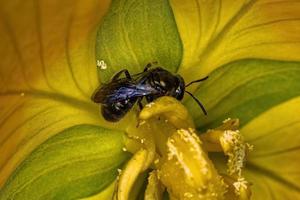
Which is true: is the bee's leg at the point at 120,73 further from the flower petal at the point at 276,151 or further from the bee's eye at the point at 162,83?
the flower petal at the point at 276,151

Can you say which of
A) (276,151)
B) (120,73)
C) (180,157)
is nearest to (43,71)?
(120,73)

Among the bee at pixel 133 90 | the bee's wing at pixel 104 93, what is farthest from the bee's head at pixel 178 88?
the bee's wing at pixel 104 93

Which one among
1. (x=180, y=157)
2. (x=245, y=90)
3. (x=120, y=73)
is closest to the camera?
(x=180, y=157)

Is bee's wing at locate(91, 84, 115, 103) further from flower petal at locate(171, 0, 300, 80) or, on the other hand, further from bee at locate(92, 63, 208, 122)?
flower petal at locate(171, 0, 300, 80)

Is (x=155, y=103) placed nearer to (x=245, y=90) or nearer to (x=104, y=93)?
(x=104, y=93)

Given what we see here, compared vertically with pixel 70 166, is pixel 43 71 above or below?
above

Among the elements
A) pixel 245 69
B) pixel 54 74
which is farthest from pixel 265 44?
pixel 54 74

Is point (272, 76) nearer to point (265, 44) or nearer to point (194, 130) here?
point (265, 44)
